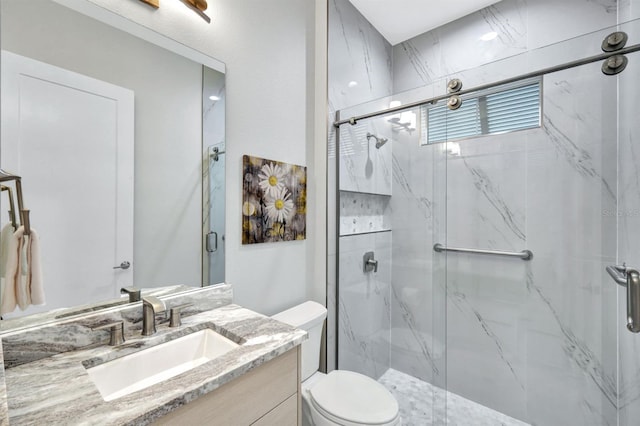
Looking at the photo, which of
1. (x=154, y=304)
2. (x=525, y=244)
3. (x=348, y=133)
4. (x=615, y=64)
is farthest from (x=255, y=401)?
(x=615, y=64)

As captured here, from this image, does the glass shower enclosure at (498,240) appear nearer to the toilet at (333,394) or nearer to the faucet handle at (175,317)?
the toilet at (333,394)

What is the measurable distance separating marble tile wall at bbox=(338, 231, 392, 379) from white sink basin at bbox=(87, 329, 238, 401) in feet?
3.61

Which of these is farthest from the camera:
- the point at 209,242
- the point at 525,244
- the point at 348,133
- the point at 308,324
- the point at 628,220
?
the point at 348,133

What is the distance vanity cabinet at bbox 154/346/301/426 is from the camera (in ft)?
2.35

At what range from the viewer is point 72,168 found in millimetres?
911

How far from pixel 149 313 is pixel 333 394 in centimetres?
90

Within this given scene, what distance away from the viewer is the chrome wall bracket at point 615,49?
1.29m

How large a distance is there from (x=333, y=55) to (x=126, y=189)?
1540 millimetres

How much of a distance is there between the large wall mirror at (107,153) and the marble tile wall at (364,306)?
3.19 feet

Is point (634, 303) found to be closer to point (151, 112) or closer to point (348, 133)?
point (348, 133)

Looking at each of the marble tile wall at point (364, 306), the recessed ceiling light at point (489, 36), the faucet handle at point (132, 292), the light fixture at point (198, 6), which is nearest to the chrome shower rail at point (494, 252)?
the marble tile wall at point (364, 306)

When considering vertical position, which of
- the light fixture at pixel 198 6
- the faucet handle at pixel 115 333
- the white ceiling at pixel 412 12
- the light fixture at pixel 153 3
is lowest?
the faucet handle at pixel 115 333

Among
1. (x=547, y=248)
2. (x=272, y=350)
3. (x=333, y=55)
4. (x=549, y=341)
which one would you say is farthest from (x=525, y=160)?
(x=272, y=350)

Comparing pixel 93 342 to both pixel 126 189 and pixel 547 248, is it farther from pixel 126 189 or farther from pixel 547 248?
pixel 547 248
